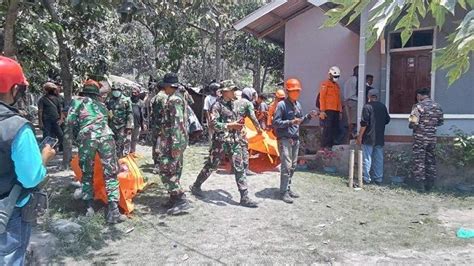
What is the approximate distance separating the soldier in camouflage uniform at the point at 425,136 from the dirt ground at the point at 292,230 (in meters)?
0.39

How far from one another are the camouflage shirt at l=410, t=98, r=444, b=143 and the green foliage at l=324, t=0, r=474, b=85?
20.8 ft

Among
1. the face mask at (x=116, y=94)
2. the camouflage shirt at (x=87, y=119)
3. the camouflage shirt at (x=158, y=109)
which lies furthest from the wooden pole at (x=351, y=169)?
the camouflage shirt at (x=87, y=119)

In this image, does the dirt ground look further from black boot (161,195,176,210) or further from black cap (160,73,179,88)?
black cap (160,73,179,88)

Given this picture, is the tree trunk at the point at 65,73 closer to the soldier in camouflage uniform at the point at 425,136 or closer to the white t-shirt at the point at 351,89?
the white t-shirt at the point at 351,89

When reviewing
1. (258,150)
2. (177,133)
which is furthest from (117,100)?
(258,150)

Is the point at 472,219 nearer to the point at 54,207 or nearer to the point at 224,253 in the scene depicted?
the point at 224,253

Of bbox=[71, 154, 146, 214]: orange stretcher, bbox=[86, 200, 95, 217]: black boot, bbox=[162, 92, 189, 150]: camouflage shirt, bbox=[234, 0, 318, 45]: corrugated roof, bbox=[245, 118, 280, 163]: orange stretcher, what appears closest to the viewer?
bbox=[86, 200, 95, 217]: black boot

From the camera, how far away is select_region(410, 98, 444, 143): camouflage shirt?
790 centimetres

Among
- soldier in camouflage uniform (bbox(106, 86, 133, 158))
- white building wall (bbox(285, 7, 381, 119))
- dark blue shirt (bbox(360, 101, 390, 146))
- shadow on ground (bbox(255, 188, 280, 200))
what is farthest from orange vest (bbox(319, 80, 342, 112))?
soldier in camouflage uniform (bbox(106, 86, 133, 158))

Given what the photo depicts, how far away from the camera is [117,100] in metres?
7.60

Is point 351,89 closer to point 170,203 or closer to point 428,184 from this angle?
point 428,184

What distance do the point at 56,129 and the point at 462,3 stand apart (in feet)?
31.2

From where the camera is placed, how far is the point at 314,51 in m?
11.4

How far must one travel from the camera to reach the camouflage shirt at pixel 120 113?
755 cm
